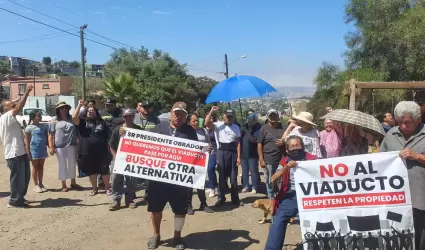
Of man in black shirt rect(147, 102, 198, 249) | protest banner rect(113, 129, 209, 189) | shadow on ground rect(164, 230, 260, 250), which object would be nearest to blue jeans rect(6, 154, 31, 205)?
protest banner rect(113, 129, 209, 189)

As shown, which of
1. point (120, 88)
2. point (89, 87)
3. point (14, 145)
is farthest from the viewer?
point (89, 87)

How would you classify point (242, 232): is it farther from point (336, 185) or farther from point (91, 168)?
point (91, 168)

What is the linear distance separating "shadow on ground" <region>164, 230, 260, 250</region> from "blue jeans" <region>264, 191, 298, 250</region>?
3.57 feet

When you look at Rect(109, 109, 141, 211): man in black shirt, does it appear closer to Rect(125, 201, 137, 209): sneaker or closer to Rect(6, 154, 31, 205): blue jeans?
Rect(125, 201, 137, 209): sneaker

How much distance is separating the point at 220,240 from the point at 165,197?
1102 mm

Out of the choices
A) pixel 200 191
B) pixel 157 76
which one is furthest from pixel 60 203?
pixel 157 76

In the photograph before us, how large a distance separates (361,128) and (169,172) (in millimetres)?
2399

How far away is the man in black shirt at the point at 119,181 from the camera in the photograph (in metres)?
6.95

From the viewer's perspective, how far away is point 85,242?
5.77 metres

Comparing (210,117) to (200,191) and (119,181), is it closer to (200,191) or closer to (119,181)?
(200,191)

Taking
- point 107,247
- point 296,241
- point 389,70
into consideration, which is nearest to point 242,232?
point 296,241

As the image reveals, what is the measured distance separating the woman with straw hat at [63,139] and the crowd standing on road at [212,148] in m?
0.02

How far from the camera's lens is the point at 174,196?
5.32 metres

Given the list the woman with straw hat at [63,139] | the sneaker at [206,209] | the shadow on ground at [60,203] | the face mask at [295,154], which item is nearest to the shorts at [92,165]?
the woman with straw hat at [63,139]
